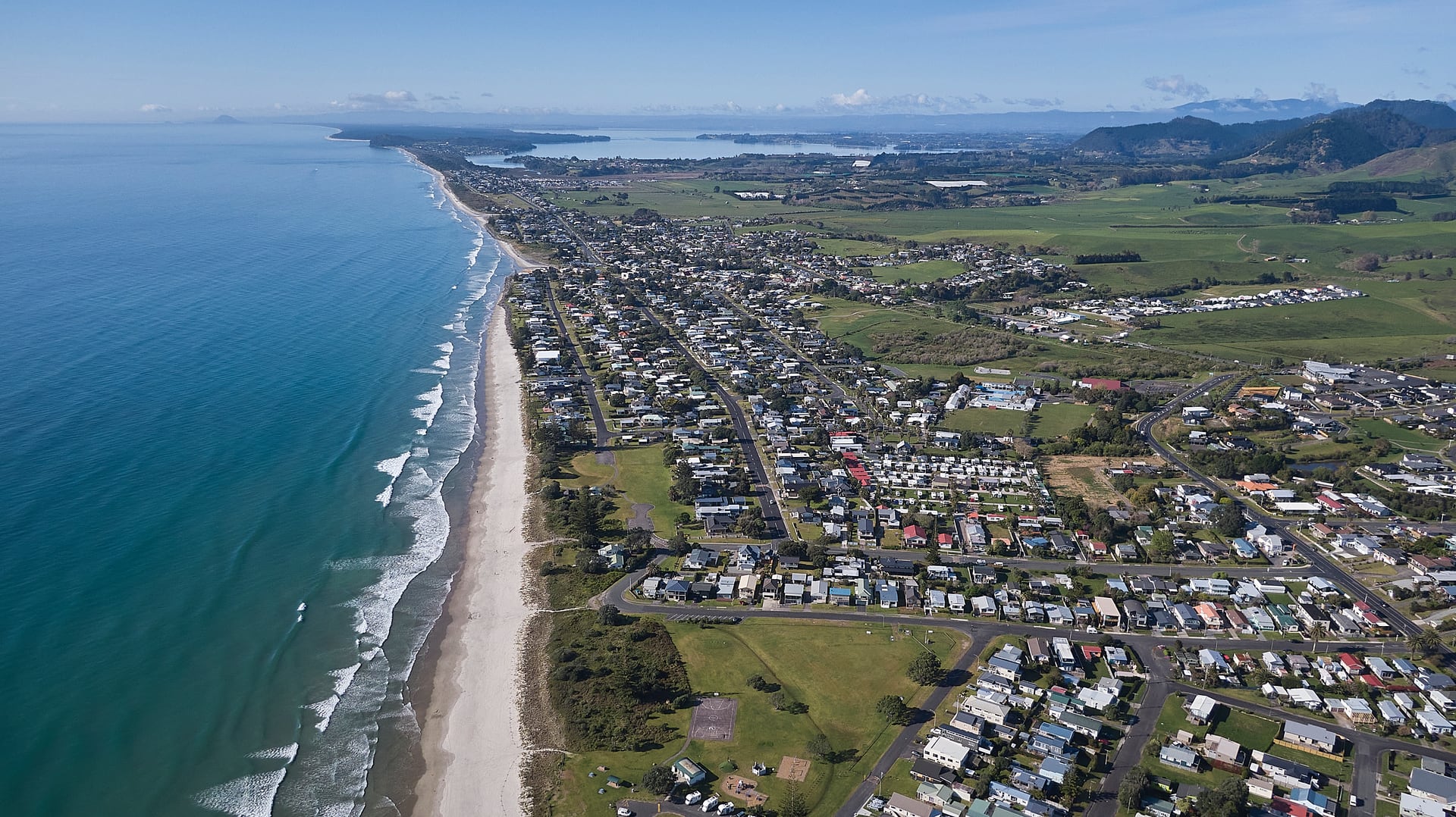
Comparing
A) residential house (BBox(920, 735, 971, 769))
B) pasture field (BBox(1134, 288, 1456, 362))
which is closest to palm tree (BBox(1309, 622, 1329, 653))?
residential house (BBox(920, 735, 971, 769))

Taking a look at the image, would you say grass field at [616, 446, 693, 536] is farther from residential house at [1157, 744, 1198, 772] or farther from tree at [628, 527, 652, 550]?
residential house at [1157, 744, 1198, 772]

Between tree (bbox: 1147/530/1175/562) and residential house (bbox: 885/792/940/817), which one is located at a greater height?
tree (bbox: 1147/530/1175/562)

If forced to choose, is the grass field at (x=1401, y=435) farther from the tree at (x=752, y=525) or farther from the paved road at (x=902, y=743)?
the tree at (x=752, y=525)

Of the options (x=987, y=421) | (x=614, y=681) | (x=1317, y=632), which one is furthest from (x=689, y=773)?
(x=987, y=421)

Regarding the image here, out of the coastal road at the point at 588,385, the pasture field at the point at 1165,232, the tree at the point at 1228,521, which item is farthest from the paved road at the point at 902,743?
the pasture field at the point at 1165,232

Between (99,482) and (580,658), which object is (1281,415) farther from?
(99,482)

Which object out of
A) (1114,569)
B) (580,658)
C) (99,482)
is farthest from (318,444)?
(1114,569)
